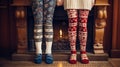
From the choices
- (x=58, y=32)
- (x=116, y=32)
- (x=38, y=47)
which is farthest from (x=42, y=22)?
(x=116, y=32)

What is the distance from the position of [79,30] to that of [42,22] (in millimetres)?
488

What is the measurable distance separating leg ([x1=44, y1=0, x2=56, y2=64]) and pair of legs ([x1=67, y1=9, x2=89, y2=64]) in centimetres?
23

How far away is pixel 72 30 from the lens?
379cm

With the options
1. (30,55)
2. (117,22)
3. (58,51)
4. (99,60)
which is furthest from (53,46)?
(117,22)

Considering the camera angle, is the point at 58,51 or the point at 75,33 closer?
the point at 75,33

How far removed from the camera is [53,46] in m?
4.14

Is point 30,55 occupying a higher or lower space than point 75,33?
lower

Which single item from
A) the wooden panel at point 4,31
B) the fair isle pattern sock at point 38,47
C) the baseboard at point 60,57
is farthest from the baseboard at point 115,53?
the wooden panel at point 4,31

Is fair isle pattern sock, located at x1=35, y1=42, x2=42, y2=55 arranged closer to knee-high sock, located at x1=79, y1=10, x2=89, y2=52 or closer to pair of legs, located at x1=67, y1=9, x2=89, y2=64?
pair of legs, located at x1=67, y1=9, x2=89, y2=64

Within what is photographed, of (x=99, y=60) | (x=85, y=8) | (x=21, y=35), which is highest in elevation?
(x=85, y=8)

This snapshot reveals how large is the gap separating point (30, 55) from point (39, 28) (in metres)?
0.41

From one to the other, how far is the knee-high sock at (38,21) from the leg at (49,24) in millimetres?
63

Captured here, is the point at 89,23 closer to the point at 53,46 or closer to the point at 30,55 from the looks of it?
the point at 53,46

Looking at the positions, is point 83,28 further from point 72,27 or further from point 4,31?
point 4,31
